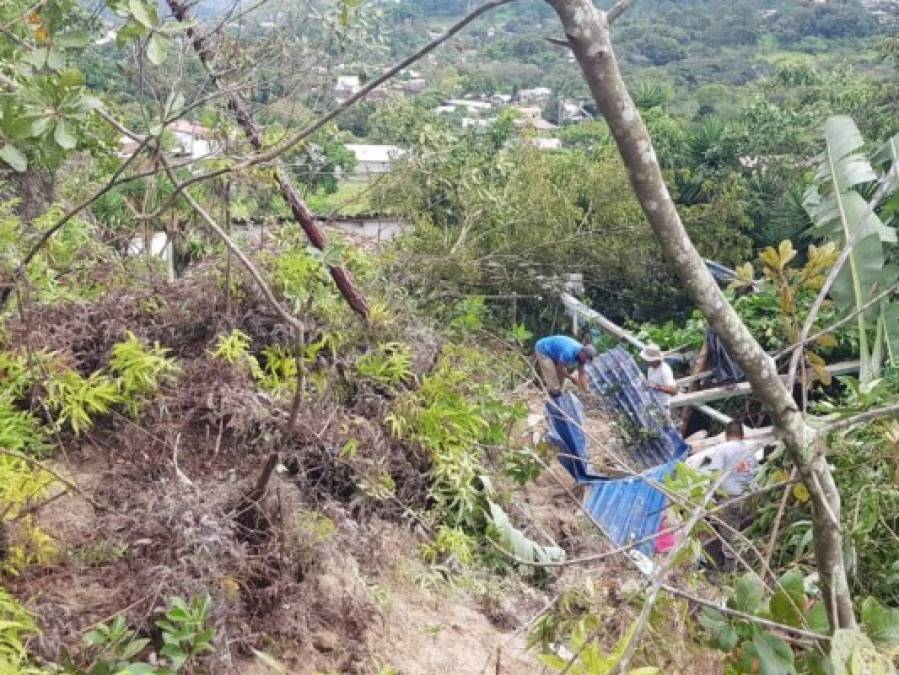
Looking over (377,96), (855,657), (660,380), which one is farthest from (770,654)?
(377,96)

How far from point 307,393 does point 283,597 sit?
→ 1382mm

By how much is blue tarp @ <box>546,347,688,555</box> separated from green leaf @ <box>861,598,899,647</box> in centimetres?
360

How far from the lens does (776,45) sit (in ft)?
179

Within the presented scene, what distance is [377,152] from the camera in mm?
8188

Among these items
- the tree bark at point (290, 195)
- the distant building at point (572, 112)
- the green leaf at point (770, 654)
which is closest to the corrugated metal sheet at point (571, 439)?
the tree bark at point (290, 195)

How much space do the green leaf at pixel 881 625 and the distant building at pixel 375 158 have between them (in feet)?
16.2

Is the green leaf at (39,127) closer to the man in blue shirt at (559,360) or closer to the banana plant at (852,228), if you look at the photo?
the banana plant at (852,228)

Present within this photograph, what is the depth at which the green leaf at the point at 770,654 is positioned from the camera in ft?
5.25

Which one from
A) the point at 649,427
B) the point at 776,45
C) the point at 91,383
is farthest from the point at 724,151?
the point at 776,45

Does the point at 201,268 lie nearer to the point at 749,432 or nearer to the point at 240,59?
the point at 240,59

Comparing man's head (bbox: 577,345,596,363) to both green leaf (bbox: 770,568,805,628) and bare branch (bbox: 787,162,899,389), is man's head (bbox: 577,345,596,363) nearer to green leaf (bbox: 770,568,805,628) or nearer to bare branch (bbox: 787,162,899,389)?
bare branch (bbox: 787,162,899,389)

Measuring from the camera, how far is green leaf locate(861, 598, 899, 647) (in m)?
1.57

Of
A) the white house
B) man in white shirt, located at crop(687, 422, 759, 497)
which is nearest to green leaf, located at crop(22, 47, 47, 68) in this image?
the white house

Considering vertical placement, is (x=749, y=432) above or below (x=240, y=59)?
below
